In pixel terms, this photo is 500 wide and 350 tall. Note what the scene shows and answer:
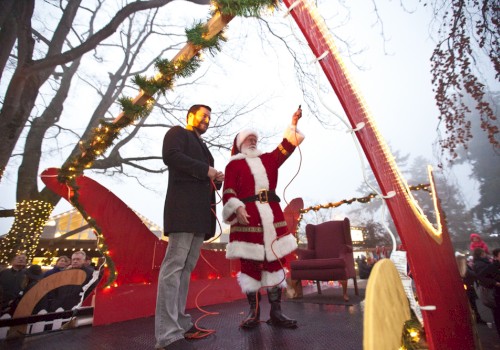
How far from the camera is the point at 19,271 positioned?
167 inches

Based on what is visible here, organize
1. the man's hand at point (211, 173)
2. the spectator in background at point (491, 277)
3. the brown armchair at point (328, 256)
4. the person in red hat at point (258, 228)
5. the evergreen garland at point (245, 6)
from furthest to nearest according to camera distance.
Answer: the brown armchair at point (328, 256) → the spectator in background at point (491, 277) → the person in red hat at point (258, 228) → the man's hand at point (211, 173) → the evergreen garland at point (245, 6)

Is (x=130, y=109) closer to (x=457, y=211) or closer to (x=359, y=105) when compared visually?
(x=359, y=105)

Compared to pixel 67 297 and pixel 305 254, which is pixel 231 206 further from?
pixel 305 254

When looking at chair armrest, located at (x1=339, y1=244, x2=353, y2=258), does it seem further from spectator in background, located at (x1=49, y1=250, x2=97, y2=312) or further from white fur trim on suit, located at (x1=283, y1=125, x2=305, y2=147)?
spectator in background, located at (x1=49, y1=250, x2=97, y2=312)

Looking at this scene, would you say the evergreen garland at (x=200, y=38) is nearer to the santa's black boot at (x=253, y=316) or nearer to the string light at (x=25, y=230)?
the santa's black boot at (x=253, y=316)

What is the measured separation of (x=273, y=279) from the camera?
2.22 metres

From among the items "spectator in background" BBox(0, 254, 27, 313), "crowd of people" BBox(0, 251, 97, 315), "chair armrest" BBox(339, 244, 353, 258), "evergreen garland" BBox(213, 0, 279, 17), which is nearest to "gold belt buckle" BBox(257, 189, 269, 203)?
"evergreen garland" BBox(213, 0, 279, 17)

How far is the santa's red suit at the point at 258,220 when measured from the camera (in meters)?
2.22

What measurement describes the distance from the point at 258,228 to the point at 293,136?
927 millimetres

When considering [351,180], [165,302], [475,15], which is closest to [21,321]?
[165,302]

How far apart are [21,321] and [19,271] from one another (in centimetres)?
249

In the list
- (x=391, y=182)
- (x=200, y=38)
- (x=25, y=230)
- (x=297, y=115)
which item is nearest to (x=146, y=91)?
(x=200, y=38)

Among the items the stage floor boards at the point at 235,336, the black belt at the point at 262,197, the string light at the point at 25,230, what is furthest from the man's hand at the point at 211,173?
the string light at the point at 25,230

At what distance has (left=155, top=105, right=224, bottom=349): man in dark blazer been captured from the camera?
1.69 m
